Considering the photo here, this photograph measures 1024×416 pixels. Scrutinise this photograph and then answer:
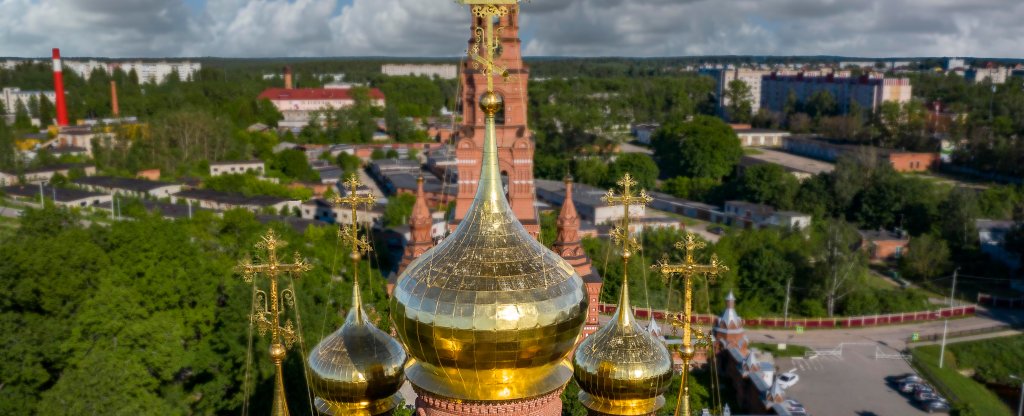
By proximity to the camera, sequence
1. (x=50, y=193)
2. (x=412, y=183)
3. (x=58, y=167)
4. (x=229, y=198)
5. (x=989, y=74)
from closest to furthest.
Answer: (x=229, y=198) < (x=50, y=193) < (x=412, y=183) < (x=58, y=167) < (x=989, y=74)

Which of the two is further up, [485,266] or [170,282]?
[485,266]

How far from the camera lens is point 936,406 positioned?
73.6 feet

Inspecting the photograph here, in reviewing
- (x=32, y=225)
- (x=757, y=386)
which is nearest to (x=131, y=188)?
(x=32, y=225)

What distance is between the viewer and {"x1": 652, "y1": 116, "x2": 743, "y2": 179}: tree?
5991cm

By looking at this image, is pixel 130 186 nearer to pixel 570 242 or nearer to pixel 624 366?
pixel 570 242

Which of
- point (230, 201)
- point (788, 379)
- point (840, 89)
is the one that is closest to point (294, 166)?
point (230, 201)

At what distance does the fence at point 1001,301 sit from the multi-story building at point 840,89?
51228mm

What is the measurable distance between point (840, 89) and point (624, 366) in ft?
315

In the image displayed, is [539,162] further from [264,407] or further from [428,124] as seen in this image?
[264,407]

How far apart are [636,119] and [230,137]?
5082 cm

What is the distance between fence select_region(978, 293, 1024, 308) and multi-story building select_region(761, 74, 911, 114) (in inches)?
2017

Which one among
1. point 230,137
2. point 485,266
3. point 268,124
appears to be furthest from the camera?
point 268,124

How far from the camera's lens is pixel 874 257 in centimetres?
4000

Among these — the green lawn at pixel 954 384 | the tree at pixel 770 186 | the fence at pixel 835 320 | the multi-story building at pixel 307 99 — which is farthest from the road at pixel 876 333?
the multi-story building at pixel 307 99
